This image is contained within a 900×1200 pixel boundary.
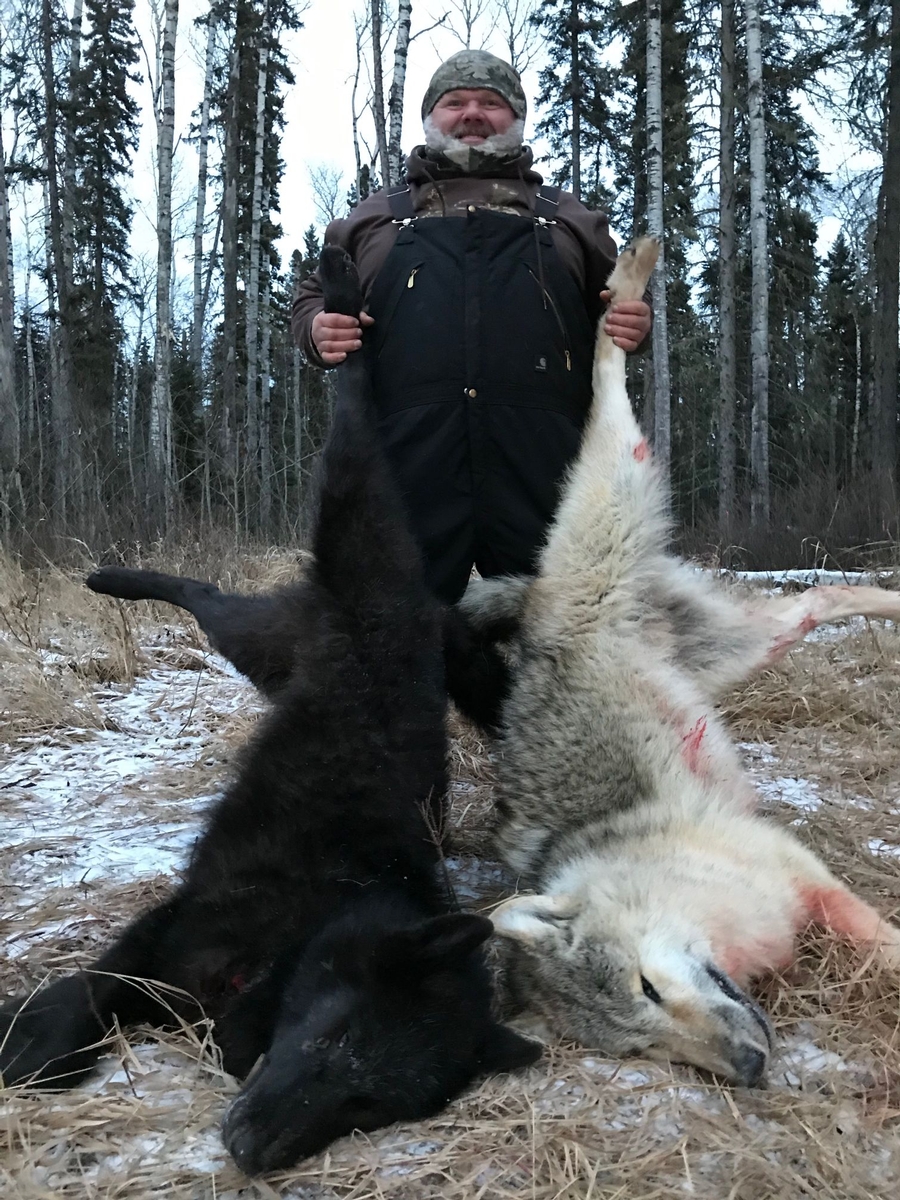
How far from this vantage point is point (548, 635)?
2.91 m

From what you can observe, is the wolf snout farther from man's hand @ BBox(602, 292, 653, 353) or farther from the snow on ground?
man's hand @ BBox(602, 292, 653, 353)

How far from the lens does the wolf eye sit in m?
1.87

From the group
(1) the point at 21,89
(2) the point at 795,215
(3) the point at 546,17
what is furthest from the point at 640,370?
(1) the point at 21,89

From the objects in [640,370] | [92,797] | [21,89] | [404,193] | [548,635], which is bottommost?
[92,797]

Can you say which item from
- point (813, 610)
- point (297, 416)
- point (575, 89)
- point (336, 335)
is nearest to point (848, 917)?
point (813, 610)

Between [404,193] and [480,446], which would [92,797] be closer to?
[480,446]

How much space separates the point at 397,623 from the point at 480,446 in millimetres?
757

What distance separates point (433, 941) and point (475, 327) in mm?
2024

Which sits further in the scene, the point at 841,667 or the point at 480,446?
the point at 841,667

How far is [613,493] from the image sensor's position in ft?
9.89

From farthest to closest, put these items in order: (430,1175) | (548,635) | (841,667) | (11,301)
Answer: (11,301) < (841,667) < (548,635) < (430,1175)

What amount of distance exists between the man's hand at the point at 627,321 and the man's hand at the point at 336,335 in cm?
92

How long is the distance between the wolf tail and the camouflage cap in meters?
0.80

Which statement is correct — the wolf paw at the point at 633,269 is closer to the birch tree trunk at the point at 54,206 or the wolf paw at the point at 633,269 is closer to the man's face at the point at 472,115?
the man's face at the point at 472,115
